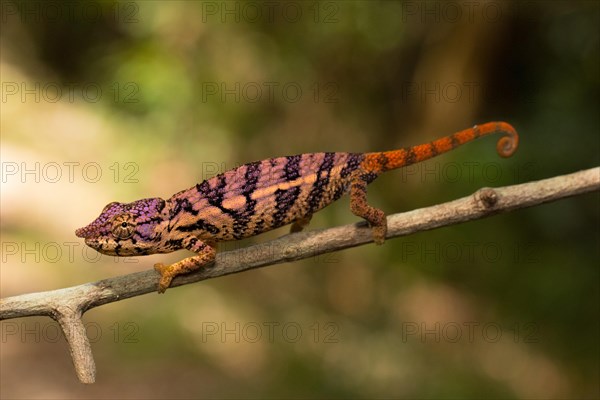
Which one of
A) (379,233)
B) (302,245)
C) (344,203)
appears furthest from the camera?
(344,203)

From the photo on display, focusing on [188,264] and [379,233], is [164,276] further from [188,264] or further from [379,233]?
[379,233]

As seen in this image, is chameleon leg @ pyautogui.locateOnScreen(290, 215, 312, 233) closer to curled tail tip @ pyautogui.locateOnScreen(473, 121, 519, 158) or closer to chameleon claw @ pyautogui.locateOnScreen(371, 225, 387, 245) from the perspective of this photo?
chameleon claw @ pyautogui.locateOnScreen(371, 225, 387, 245)

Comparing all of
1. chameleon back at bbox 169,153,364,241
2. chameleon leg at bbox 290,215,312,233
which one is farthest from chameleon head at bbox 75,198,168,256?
chameleon leg at bbox 290,215,312,233

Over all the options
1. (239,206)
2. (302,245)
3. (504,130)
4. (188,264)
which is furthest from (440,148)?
(188,264)

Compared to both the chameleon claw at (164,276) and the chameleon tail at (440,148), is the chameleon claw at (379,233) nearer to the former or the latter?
the chameleon tail at (440,148)

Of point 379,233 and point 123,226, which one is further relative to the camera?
point 379,233

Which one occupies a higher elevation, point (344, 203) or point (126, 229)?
point (344, 203)

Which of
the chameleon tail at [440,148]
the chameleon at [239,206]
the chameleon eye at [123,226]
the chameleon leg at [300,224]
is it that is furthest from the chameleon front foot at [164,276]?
the chameleon tail at [440,148]
